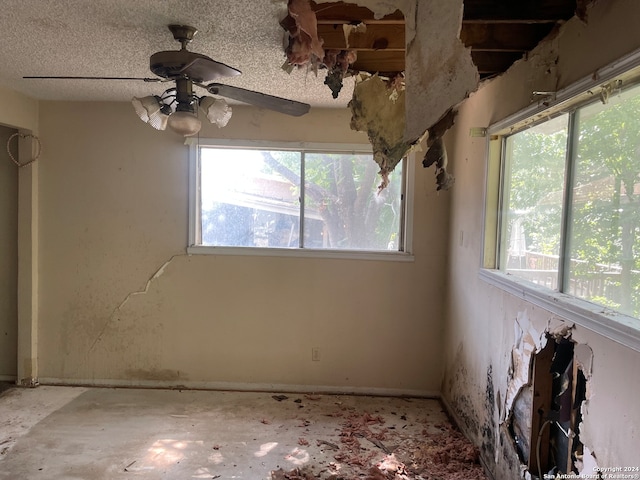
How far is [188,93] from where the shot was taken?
1.99m

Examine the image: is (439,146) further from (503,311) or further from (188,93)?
(188,93)

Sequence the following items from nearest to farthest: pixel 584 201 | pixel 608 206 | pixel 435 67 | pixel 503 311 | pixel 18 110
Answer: pixel 435 67 → pixel 608 206 → pixel 584 201 → pixel 503 311 → pixel 18 110

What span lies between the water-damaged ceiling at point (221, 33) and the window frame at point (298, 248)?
745 mm

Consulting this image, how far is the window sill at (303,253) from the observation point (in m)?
3.38

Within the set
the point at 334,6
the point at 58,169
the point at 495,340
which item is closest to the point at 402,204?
the point at 495,340

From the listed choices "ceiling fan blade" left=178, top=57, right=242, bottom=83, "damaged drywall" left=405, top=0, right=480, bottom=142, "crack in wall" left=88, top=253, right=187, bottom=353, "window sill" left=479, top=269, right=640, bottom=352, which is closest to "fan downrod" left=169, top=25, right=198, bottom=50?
"ceiling fan blade" left=178, top=57, right=242, bottom=83

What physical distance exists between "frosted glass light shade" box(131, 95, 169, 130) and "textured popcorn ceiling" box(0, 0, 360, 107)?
324mm

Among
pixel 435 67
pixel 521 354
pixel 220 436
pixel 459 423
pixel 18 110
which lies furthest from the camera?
pixel 18 110

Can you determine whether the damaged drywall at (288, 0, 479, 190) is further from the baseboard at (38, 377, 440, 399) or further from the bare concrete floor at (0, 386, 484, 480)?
the baseboard at (38, 377, 440, 399)

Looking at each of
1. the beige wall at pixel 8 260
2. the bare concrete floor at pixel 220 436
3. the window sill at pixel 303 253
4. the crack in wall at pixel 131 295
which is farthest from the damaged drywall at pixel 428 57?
the beige wall at pixel 8 260

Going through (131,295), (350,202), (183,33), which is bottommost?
(131,295)

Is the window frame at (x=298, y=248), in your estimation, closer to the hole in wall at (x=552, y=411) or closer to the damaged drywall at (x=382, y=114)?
the damaged drywall at (x=382, y=114)

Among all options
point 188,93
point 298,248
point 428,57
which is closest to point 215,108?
point 188,93

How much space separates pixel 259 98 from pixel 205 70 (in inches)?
13.7
